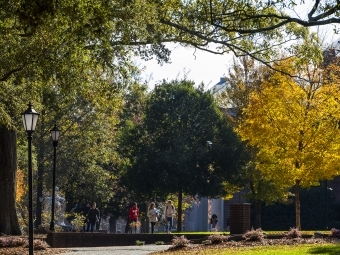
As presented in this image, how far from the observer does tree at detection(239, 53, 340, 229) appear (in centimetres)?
3622

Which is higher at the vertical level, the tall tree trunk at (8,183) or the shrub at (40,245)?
the tall tree trunk at (8,183)

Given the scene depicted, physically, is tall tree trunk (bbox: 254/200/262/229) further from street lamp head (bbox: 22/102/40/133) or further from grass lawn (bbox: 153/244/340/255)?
street lamp head (bbox: 22/102/40/133)

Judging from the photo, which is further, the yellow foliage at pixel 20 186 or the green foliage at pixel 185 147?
the yellow foliage at pixel 20 186

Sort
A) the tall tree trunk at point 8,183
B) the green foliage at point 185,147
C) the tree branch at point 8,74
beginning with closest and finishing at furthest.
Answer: the tree branch at point 8,74, the tall tree trunk at point 8,183, the green foliage at point 185,147

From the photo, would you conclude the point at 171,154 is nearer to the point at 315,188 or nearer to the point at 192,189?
the point at 192,189

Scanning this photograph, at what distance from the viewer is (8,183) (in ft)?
98.8

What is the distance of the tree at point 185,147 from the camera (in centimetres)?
5219

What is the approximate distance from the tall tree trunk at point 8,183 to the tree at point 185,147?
22.2 meters

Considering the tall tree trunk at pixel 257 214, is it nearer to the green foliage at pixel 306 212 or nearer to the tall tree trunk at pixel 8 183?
the green foliage at pixel 306 212

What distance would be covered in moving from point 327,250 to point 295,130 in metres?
17.5

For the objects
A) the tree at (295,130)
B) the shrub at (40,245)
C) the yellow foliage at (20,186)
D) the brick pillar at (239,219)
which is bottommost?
the shrub at (40,245)

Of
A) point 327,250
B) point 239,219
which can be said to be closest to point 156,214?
point 239,219

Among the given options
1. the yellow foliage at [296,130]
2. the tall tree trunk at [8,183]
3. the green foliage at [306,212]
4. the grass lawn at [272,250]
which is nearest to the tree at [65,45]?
the tall tree trunk at [8,183]

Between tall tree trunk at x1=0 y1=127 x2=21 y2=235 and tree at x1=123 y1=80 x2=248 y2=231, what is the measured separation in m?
22.2
